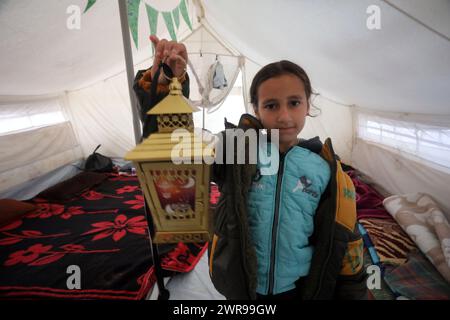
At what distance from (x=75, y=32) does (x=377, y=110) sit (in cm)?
276

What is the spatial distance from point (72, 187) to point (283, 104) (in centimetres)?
A: 257

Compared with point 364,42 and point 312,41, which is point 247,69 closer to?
point 312,41

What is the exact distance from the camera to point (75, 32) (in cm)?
144

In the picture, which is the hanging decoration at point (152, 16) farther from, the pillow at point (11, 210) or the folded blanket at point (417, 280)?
the folded blanket at point (417, 280)

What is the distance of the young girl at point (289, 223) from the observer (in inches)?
22.0

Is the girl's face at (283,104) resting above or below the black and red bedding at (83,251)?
above

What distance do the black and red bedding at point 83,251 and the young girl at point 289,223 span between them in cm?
82

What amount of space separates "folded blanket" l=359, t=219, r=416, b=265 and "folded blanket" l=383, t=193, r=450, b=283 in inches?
1.9

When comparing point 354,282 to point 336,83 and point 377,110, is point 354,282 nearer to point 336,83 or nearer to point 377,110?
point 336,83

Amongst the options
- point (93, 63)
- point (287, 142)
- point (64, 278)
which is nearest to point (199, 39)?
point (93, 63)

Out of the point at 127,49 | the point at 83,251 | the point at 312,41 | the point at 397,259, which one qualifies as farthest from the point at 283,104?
the point at 83,251

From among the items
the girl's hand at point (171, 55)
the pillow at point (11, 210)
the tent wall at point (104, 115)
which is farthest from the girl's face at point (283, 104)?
the tent wall at point (104, 115)

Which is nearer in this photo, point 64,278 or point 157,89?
point 157,89
